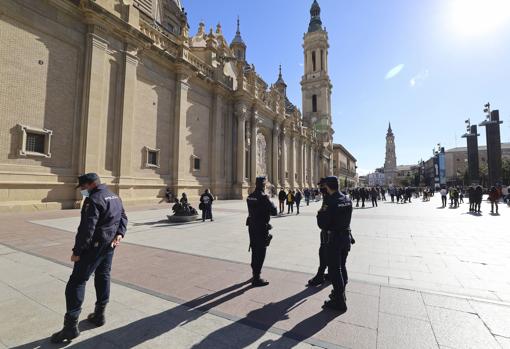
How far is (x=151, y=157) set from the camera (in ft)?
66.1

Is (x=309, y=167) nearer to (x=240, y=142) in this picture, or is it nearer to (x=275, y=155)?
(x=275, y=155)

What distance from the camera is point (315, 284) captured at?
4477mm

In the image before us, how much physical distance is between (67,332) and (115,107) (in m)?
17.2

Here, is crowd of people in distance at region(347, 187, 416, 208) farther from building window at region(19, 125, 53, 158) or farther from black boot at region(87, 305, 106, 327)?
black boot at region(87, 305, 106, 327)

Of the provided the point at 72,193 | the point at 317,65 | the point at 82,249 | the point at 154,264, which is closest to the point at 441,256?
the point at 154,264

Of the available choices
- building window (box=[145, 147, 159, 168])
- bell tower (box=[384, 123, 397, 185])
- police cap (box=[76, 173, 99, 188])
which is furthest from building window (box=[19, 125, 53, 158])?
bell tower (box=[384, 123, 397, 185])

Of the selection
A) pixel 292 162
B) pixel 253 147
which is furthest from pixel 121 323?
pixel 292 162

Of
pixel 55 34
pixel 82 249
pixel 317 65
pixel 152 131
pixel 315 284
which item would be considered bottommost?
pixel 315 284

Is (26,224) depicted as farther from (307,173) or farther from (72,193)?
(307,173)

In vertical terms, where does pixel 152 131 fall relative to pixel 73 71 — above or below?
below

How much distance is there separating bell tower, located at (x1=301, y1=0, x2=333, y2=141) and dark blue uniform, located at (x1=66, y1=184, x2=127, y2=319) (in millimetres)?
63824

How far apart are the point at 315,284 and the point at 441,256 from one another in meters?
3.88

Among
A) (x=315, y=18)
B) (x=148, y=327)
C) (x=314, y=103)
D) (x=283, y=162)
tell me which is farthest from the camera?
(x=315, y=18)

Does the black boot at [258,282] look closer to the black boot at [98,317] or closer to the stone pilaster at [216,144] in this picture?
the black boot at [98,317]
